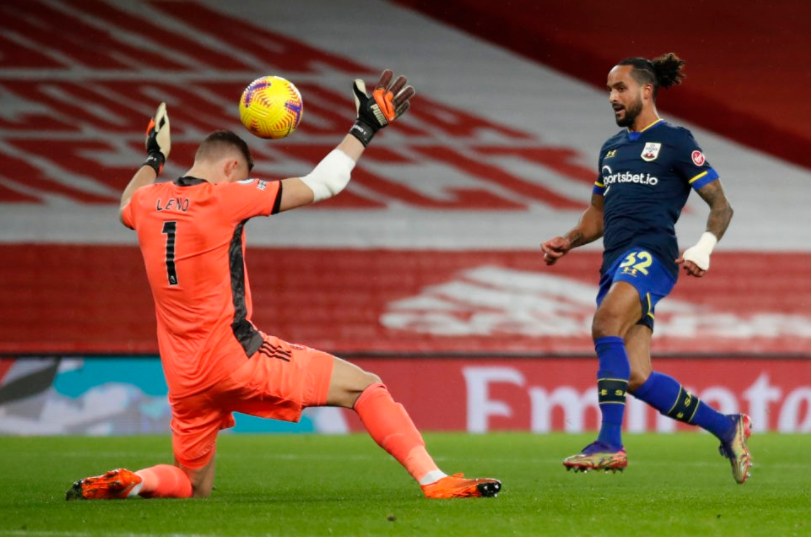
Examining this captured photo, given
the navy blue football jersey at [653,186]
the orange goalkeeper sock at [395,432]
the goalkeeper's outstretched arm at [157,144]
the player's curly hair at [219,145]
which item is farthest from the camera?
the navy blue football jersey at [653,186]

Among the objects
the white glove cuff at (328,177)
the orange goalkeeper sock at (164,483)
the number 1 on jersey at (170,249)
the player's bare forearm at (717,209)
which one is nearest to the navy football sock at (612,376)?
the player's bare forearm at (717,209)

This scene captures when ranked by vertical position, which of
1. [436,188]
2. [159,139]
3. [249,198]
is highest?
[436,188]

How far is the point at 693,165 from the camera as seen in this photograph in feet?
20.3

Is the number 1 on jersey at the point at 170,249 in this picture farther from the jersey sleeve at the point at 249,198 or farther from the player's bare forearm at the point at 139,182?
the player's bare forearm at the point at 139,182

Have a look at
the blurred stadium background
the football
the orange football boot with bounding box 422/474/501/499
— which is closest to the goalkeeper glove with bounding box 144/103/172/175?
the football

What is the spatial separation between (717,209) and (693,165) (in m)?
0.26

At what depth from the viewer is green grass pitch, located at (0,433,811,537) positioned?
4.07m

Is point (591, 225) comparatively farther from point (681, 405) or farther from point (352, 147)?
point (352, 147)

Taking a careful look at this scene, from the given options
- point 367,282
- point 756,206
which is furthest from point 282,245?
point 756,206

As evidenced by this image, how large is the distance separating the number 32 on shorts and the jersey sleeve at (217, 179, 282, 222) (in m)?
2.05

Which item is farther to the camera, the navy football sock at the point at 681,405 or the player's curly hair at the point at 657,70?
the player's curly hair at the point at 657,70

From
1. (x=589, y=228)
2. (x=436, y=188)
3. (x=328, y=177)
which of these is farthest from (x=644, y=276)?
(x=436, y=188)

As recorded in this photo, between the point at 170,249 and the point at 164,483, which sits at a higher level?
the point at 170,249

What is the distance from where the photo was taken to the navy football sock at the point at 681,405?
6176 millimetres
